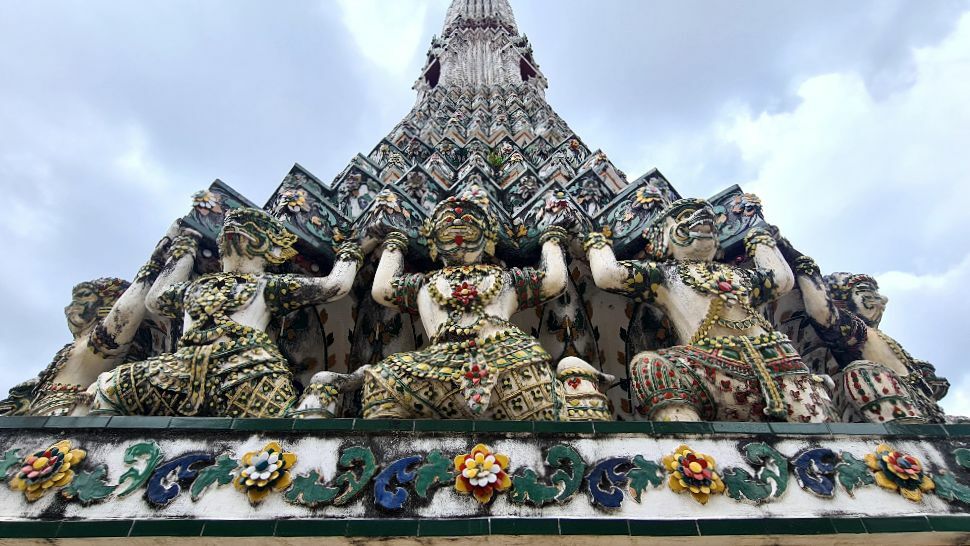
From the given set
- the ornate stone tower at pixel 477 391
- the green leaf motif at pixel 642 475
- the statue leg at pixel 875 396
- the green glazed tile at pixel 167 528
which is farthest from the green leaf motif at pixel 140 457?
the statue leg at pixel 875 396

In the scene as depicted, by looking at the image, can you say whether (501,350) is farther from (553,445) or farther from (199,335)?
(199,335)

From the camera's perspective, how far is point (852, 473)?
296 cm

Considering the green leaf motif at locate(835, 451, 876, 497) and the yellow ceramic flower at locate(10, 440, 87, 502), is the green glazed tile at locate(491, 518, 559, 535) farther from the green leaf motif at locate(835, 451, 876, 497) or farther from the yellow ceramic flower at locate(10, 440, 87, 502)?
the yellow ceramic flower at locate(10, 440, 87, 502)

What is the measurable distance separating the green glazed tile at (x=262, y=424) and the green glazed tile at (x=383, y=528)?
0.74 meters

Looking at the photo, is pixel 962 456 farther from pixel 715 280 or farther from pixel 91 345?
pixel 91 345

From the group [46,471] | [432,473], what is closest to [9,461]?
[46,471]

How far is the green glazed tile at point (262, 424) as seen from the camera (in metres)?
3.10

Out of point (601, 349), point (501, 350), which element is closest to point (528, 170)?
point (601, 349)

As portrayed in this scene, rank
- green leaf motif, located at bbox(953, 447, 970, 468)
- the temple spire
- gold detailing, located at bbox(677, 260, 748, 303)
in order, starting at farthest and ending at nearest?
the temple spire, gold detailing, located at bbox(677, 260, 748, 303), green leaf motif, located at bbox(953, 447, 970, 468)

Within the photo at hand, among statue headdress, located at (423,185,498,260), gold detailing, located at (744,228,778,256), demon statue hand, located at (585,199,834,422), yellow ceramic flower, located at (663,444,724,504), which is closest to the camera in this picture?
yellow ceramic flower, located at (663,444,724,504)

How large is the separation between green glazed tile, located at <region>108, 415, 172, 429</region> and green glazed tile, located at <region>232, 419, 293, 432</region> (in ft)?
1.29

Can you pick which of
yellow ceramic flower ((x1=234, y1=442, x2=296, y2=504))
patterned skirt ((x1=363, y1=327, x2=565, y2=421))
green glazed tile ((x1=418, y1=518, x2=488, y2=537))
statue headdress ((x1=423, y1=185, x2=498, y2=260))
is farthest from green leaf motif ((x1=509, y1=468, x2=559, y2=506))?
statue headdress ((x1=423, y1=185, x2=498, y2=260))

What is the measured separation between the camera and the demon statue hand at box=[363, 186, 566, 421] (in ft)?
12.0

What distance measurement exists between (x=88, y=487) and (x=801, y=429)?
12.4 ft
